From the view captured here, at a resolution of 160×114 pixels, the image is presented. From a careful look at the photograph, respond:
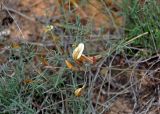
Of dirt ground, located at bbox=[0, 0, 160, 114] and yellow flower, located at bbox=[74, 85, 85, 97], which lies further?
dirt ground, located at bbox=[0, 0, 160, 114]

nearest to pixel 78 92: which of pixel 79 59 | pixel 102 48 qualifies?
pixel 79 59

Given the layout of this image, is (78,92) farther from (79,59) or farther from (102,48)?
(102,48)

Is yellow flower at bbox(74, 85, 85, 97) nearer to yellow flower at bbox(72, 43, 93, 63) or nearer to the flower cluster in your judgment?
the flower cluster

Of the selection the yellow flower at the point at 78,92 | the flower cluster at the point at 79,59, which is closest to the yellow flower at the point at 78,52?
the flower cluster at the point at 79,59

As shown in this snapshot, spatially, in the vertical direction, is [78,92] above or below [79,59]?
below

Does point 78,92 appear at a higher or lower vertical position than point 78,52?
lower

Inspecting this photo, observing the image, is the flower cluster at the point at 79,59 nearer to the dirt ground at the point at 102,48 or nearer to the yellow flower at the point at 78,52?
the yellow flower at the point at 78,52

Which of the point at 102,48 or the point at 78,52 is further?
the point at 102,48

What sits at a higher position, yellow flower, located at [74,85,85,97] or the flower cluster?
the flower cluster

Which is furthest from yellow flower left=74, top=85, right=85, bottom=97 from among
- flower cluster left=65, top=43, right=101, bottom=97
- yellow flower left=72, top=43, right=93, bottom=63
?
yellow flower left=72, top=43, right=93, bottom=63

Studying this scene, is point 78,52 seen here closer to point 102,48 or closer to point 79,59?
point 79,59

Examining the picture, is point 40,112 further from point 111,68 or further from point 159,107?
point 159,107
